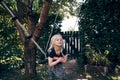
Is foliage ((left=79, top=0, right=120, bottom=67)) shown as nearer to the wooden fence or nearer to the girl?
the wooden fence

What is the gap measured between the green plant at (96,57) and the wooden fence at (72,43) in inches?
101

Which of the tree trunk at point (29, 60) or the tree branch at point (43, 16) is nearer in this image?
the tree branch at point (43, 16)

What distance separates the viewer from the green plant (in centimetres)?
1108

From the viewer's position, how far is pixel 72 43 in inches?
571

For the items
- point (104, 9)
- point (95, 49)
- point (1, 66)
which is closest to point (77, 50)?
point (95, 49)

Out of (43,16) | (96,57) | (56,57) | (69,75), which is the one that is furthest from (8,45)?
(56,57)

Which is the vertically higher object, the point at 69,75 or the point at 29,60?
the point at 29,60

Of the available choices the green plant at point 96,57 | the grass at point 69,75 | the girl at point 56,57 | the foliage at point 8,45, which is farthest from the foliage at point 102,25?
the girl at point 56,57

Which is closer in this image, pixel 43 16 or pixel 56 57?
pixel 56 57

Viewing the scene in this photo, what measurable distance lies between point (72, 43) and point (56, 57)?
813cm

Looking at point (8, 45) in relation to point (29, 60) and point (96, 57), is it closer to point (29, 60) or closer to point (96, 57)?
point (29, 60)

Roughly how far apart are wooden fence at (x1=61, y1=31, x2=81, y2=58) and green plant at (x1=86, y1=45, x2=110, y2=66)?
8.38ft

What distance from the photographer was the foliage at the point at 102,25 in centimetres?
1036

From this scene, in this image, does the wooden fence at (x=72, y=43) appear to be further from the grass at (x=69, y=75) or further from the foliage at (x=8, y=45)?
the foliage at (x=8, y=45)
